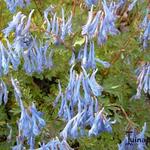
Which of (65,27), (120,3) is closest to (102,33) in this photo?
(65,27)

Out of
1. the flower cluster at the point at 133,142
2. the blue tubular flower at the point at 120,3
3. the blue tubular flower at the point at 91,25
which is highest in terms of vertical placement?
the blue tubular flower at the point at 120,3

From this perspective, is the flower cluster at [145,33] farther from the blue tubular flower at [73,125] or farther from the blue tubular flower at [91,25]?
the blue tubular flower at [73,125]

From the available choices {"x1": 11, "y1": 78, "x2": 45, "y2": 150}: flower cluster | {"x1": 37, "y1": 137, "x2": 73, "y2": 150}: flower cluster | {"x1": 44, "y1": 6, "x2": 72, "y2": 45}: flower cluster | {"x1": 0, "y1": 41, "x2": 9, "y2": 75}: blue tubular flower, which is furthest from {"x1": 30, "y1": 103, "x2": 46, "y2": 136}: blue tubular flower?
{"x1": 44, "y1": 6, "x2": 72, "y2": 45}: flower cluster

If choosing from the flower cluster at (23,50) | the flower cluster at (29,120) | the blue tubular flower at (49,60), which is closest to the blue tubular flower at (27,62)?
the flower cluster at (23,50)

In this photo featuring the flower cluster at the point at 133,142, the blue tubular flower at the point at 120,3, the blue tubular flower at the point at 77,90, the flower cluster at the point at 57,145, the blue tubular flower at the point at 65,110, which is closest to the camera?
the flower cluster at the point at 57,145

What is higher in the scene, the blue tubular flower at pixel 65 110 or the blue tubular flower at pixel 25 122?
the blue tubular flower at pixel 65 110

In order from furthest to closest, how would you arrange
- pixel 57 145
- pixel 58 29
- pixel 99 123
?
pixel 58 29 < pixel 99 123 < pixel 57 145

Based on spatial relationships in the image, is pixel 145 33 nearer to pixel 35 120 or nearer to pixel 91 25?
pixel 91 25

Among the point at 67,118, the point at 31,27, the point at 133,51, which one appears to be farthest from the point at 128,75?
the point at 31,27
